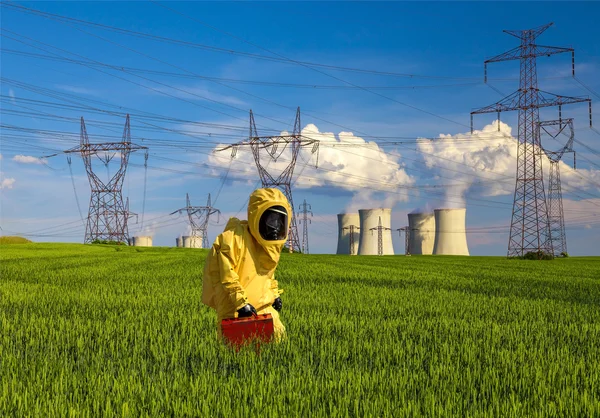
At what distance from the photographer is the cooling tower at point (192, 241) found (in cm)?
10111

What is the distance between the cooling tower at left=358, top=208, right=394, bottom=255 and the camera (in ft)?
245

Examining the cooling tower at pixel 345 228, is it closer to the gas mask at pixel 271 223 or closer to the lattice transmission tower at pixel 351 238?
the lattice transmission tower at pixel 351 238

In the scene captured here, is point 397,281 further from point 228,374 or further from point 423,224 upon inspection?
point 423,224

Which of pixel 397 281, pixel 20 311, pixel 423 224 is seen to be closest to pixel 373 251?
pixel 423 224

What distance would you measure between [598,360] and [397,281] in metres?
12.5

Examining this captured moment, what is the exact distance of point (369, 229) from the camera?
75125 millimetres

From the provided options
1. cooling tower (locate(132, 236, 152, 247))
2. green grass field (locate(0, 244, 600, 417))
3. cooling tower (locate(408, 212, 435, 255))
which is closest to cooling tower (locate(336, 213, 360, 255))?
cooling tower (locate(408, 212, 435, 255))

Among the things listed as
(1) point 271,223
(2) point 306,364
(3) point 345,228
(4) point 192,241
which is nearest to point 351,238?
(3) point 345,228

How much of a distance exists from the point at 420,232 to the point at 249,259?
7397 centimetres

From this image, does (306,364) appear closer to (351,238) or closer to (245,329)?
(245,329)

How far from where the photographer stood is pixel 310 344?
6.56 meters

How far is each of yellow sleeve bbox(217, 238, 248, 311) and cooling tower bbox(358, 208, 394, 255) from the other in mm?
68409

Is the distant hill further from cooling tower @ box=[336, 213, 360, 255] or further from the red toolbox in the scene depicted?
the red toolbox

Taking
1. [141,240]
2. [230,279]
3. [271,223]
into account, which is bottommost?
[230,279]
